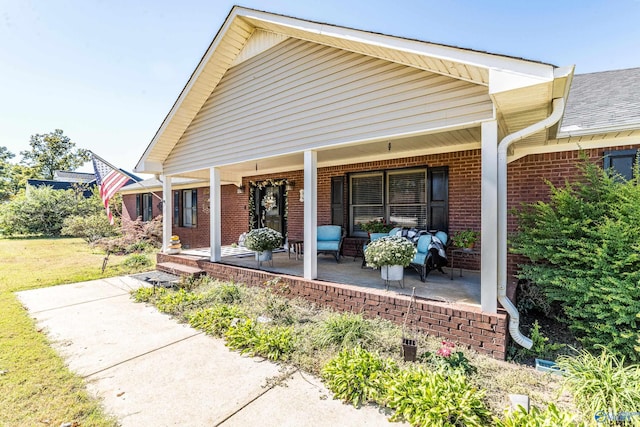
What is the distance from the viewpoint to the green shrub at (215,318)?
13.9 feet

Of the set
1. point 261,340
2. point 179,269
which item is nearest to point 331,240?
point 261,340

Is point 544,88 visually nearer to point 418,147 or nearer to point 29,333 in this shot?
point 418,147

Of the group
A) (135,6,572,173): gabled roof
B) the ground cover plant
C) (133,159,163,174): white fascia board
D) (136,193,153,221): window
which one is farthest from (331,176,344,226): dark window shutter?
(136,193,153,221): window

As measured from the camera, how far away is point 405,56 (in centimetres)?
373

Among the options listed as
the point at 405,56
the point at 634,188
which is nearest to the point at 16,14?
the point at 405,56

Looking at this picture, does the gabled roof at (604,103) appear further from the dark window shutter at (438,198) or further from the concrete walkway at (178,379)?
the concrete walkway at (178,379)

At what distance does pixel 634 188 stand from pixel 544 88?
1739mm

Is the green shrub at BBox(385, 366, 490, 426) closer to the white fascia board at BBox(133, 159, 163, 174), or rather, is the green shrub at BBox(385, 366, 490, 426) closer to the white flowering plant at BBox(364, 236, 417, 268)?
the white flowering plant at BBox(364, 236, 417, 268)

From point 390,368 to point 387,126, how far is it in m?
3.04

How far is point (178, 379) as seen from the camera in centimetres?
307

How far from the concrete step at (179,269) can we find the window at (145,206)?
807cm

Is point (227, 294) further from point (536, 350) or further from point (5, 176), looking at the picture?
point (5, 176)

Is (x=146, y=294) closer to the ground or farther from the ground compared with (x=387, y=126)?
closer to the ground

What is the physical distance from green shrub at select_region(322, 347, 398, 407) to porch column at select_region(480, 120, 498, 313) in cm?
143
